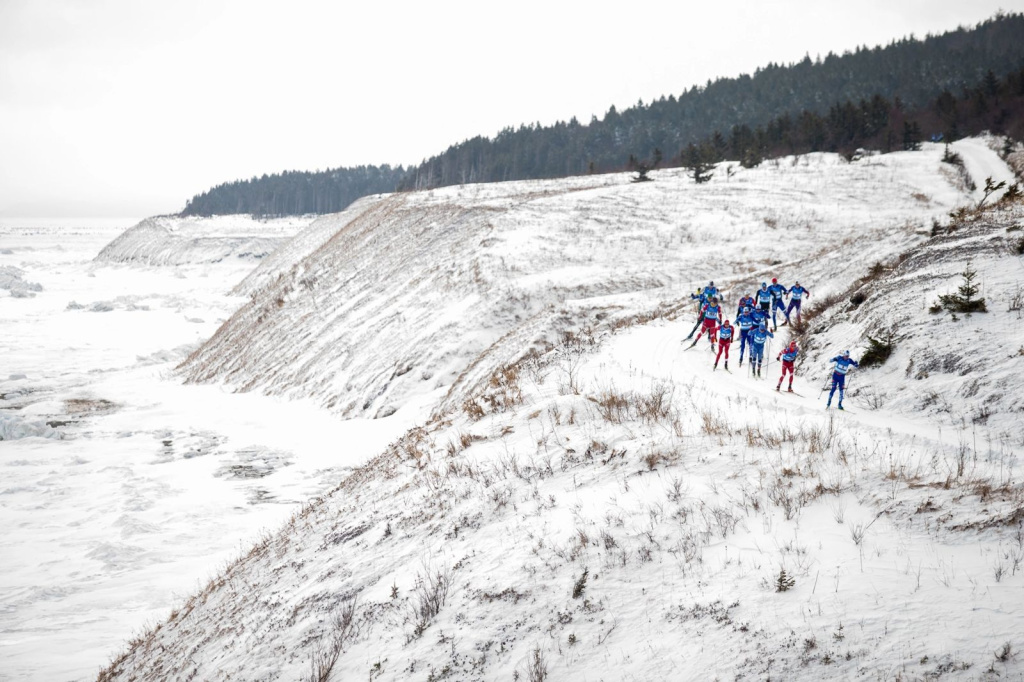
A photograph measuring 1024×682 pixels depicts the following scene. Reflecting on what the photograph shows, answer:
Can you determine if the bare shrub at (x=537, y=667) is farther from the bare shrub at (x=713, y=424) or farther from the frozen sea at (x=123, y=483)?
the frozen sea at (x=123, y=483)

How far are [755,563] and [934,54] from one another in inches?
6438

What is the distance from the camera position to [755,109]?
116 meters

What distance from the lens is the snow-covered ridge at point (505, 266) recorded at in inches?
816

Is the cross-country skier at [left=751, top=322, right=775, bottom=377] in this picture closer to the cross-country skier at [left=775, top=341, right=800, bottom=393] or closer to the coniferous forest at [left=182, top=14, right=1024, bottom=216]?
the cross-country skier at [left=775, top=341, right=800, bottom=393]

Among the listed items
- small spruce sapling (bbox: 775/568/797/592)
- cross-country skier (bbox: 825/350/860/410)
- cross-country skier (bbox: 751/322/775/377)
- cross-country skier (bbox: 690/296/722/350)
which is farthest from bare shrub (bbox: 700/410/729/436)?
cross-country skier (bbox: 690/296/722/350)

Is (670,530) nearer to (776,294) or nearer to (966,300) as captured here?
(966,300)

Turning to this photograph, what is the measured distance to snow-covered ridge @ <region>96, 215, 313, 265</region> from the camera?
95.8 m

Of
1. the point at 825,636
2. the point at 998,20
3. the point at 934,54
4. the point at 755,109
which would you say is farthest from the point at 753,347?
the point at 998,20

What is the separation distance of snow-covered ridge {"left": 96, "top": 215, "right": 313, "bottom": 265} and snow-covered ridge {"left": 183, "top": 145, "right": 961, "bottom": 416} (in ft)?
209

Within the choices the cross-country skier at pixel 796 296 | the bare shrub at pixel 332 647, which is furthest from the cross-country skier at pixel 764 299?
the bare shrub at pixel 332 647

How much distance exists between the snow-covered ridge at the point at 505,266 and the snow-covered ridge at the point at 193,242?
209 ft

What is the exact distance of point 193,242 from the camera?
9925cm

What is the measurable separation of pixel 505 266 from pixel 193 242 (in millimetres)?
96455

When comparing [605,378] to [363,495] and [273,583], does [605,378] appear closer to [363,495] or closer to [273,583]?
[363,495]
